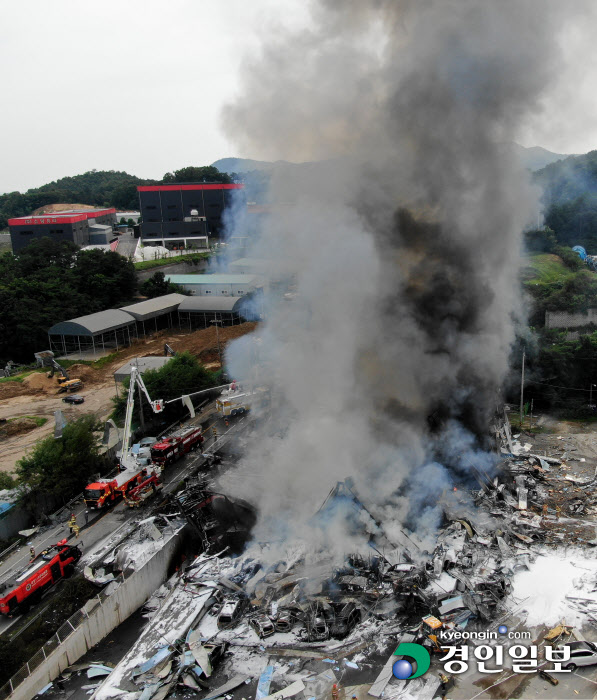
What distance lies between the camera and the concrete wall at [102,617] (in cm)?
1116

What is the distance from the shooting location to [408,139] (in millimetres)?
17109

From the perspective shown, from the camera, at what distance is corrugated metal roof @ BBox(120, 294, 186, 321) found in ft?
123

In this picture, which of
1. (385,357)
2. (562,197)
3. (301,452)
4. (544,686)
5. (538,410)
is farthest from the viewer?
(562,197)

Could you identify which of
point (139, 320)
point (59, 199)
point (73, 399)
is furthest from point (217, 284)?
point (59, 199)

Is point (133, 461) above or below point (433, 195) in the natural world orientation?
below

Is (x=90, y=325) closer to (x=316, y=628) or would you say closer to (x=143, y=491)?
(x=143, y=491)

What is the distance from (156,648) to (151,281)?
35121 mm

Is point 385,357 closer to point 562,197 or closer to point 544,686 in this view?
point 544,686

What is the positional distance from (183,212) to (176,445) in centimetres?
4198

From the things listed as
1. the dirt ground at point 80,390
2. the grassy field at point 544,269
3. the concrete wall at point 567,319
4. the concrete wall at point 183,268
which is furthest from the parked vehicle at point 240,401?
the concrete wall at point 183,268

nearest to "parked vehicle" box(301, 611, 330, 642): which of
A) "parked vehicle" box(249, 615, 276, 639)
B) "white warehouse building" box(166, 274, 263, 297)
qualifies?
"parked vehicle" box(249, 615, 276, 639)

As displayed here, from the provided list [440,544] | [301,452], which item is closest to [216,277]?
[301,452]

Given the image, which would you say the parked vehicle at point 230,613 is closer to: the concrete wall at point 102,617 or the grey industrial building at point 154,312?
the concrete wall at point 102,617

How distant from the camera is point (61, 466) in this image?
17172 mm
